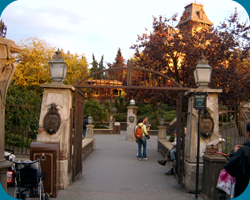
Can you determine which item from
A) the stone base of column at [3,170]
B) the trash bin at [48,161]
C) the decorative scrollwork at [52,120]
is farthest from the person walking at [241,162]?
the decorative scrollwork at [52,120]

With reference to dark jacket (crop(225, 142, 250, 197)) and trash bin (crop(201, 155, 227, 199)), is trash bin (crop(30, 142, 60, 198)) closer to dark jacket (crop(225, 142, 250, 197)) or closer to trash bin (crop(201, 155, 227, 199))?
trash bin (crop(201, 155, 227, 199))

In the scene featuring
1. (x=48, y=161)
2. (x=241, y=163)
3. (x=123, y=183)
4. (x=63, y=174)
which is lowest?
(x=123, y=183)

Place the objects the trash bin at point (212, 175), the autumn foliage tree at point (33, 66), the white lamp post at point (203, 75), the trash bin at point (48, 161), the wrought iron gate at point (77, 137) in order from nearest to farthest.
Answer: the trash bin at point (212, 175), the trash bin at point (48, 161), the white lamp post at point (203, 75), the wrought iron gate at point (77, 137), the autumn foliage tree at point (33, 66)

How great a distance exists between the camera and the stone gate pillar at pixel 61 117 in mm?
7027

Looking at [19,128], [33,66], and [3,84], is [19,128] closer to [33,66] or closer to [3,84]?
[3,84]

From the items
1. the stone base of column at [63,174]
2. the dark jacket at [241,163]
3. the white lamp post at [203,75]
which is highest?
the white lamp post at [203,75]

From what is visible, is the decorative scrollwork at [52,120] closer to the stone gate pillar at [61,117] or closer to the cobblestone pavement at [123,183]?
the stone gate pillar at [61,117]

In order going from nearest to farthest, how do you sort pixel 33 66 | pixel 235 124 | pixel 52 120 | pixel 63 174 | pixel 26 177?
1. pixel 26 177
2. pixel 63 174
3. pixel 52 120
4. pixel 235 124
5. pixel 33 66

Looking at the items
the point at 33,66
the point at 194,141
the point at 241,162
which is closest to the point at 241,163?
the point at 241,162

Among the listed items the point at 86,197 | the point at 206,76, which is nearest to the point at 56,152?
the point at 86,197

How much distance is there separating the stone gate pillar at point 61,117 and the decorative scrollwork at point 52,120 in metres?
0.07

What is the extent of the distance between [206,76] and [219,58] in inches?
286

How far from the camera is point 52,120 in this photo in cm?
706

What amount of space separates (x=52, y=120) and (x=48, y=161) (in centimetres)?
116
